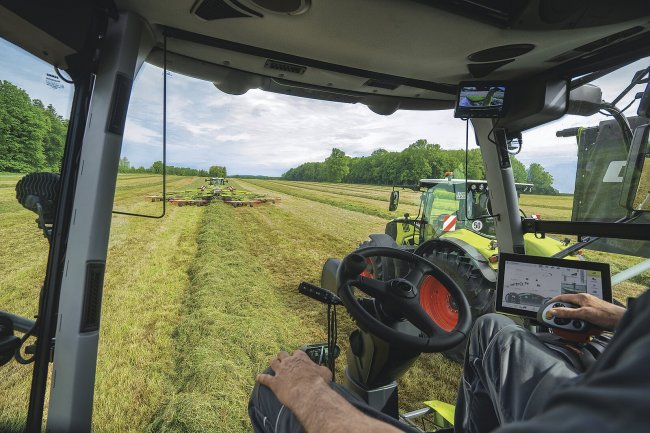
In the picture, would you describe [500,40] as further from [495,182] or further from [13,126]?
[13,126]

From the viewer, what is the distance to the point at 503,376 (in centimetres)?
113

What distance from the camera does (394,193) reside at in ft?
13.0

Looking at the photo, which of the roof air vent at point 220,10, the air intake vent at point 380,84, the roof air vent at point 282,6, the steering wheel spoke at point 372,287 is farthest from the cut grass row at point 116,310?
the air intake vent at point 380,84

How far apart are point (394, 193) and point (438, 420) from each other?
2.53 metres

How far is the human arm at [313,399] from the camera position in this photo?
756 mm

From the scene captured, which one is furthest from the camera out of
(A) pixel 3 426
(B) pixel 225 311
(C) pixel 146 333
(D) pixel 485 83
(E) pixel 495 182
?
(B) pixel 225 311

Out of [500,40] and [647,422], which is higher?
[500,40]

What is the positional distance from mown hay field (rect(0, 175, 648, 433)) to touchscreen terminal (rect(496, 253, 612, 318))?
57 centimetres

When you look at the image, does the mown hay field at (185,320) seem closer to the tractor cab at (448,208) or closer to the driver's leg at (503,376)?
Result: the tractor cab at (448,208)

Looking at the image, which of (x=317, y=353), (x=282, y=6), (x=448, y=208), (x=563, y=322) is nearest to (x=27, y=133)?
(x=282, y=6)

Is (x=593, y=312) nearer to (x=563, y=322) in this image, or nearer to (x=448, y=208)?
(x=563, y=322)

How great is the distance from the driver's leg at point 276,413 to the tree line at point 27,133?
123cm

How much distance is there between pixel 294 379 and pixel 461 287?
218 centimetres

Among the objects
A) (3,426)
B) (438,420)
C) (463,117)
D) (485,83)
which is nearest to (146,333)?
(3,426)
